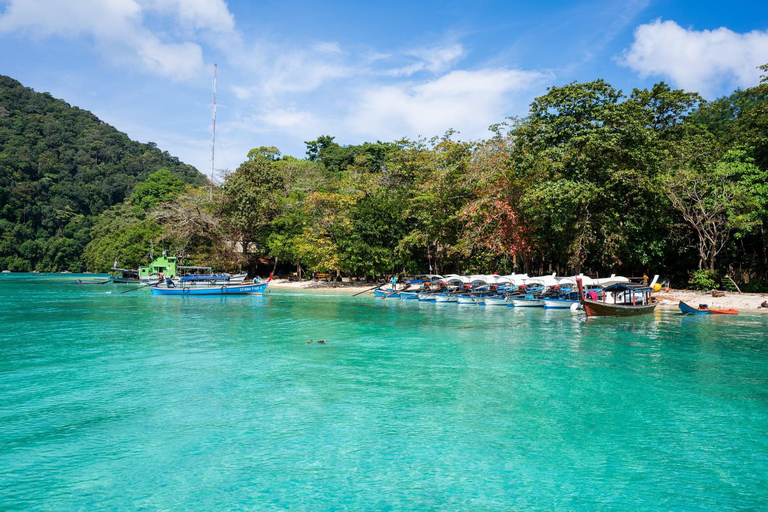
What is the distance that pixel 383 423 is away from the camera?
919 cm

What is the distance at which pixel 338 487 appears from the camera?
668 centimetres

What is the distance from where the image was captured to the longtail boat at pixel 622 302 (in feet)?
81.2

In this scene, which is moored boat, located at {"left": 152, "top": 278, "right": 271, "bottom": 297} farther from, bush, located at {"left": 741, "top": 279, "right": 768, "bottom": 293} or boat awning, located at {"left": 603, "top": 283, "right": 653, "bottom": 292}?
bush, located at {"left": 741, "top": 279, "right": 768, "bottom": 293}

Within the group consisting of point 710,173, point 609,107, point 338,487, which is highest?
point 609,107

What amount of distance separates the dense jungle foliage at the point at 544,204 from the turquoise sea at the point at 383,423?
633 inches

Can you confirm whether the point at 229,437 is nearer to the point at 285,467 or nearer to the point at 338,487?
the point at 285,467

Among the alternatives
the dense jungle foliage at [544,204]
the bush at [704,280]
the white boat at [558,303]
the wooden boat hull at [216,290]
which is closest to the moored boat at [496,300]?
the white boat at [558,303]

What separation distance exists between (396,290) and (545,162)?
16.7 metres

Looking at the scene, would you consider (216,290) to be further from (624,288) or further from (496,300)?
(624,288)

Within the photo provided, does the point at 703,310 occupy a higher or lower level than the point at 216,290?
lower

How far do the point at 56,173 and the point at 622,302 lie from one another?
421 ft

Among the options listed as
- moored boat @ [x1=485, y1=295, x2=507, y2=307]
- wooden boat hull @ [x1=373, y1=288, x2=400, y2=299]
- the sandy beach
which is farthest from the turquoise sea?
wooden boat hull @ [x1=373, y1=288, x2=400, y2=299]

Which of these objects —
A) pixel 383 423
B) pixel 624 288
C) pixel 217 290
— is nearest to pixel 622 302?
pixel 624 288

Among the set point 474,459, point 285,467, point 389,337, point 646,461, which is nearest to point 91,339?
point 389,337
